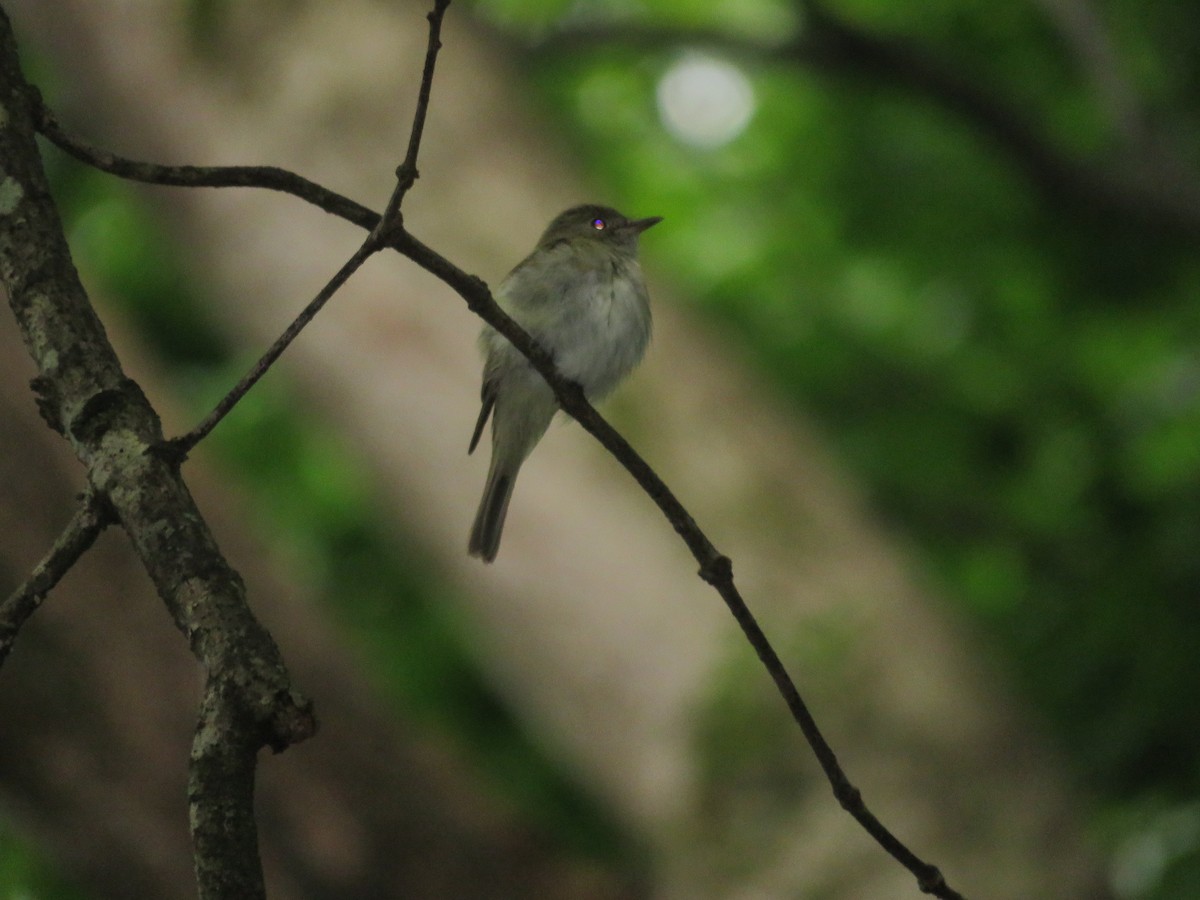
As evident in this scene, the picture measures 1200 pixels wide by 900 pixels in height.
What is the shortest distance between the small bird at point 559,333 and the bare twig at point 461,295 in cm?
177

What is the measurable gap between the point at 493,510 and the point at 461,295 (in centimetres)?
242

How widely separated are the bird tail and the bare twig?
71.2 inches

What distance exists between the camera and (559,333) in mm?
3820

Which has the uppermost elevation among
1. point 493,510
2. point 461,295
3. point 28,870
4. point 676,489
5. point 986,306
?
point 986,306

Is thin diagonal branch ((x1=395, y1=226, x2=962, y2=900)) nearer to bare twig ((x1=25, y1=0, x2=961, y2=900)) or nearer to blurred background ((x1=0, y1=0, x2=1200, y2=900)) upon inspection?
bare twig ((x1=25, y1=0, x2=961, y2=900))

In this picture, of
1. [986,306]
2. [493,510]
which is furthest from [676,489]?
[986,306]

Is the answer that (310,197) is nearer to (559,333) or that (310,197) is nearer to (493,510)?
(559,333)

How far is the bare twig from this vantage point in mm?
1615

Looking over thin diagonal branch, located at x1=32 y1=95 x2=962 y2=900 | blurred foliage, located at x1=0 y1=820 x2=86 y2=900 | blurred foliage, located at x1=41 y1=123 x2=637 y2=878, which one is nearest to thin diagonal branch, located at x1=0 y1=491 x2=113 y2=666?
thin diagonal branch, located at x1=32 y1=95 x2=962 y2=900

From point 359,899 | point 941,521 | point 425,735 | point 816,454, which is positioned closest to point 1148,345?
point 941,521

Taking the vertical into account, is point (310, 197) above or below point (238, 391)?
above

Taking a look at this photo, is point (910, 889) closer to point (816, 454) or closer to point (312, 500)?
point (816, 454)

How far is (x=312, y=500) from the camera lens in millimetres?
7262

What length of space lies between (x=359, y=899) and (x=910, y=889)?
1644 mm
